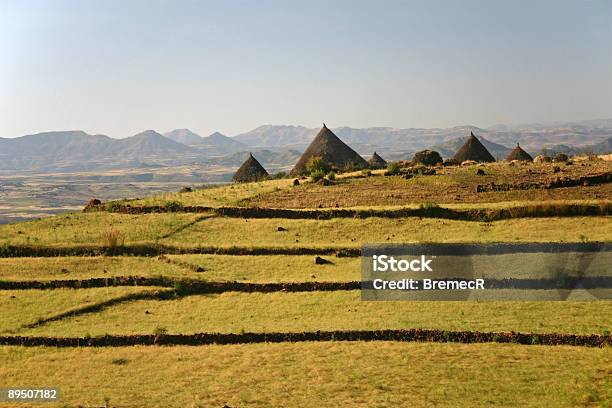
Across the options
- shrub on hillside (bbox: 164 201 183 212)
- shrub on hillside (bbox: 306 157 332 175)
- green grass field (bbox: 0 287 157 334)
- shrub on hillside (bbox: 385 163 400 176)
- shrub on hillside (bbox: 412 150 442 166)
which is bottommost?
green grass field (bbox: 0 287 157 334)

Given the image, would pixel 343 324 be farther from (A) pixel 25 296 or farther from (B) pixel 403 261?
(A) pixel 25 296

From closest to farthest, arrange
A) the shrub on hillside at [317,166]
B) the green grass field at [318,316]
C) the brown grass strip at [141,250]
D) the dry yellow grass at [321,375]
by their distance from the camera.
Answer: the dry yellow grass at [321,375] < the green grass field at [318,316] < the brown grass strip at [141,250] < the shrub on hillside at [317,166]

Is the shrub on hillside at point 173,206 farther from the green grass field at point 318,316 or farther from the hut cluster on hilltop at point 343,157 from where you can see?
the hut cluster on hilltop at point 343,157

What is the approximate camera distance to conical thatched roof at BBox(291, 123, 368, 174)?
4985cm

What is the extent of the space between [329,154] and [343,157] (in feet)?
3.74

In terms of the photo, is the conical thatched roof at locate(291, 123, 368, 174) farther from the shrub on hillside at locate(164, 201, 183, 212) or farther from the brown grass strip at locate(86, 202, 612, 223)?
the brown grass strip at locate(86, 202, 612, 223)

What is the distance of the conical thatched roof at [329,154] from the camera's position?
164ft

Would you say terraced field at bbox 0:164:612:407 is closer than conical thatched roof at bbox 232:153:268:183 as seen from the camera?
Yes

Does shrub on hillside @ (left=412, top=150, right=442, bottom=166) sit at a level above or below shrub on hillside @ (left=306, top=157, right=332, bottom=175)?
above

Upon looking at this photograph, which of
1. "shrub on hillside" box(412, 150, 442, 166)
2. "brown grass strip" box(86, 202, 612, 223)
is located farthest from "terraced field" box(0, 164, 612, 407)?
"shrub on hillside" box(412, 150, 442, 166)

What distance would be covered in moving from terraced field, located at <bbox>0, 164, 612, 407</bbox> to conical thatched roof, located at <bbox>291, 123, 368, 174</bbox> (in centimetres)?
1937

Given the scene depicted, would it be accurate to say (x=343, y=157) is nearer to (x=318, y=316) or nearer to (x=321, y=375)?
(x=318, y=316)

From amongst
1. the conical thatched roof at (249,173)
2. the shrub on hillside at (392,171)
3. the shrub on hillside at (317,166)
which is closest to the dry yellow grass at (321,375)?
the shrub on hillside at (392,171)

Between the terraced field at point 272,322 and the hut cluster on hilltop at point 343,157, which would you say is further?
the hut cluster on hilltop at point 343,157
